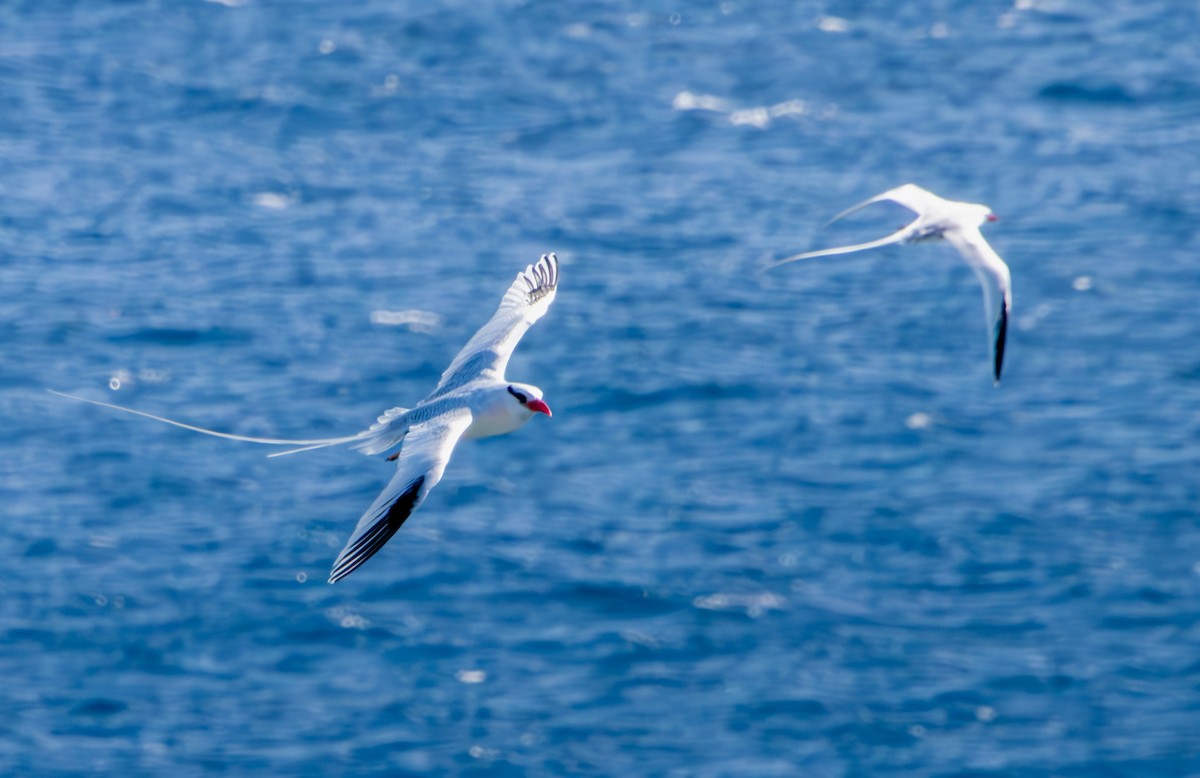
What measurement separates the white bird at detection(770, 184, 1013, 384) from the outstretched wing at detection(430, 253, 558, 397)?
8.63 feet

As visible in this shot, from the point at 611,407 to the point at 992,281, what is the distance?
63.5 ft

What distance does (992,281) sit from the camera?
14.6 m

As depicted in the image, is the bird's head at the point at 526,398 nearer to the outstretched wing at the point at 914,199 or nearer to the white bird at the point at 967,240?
the white bird at the point at 967,240

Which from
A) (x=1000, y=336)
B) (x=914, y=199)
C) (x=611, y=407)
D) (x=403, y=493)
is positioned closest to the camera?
(x=403, y=493)

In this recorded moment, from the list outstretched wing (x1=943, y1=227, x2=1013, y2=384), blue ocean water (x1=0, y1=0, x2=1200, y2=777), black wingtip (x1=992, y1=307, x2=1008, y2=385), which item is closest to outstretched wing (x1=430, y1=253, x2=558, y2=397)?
outstretched wing (x1=943, y1=227, x2=1013, y2=384)

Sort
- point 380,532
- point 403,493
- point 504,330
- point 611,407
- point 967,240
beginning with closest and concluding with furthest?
point 380,532
point 403,493
point 967,240
point 504,330
point 611,407

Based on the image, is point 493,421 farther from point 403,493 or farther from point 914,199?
point 914,199

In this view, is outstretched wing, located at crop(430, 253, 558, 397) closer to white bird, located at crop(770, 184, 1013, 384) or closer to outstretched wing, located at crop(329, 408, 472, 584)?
outstretched wing, located at crop(329, 408, 472, 584)

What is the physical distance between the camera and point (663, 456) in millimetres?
33188

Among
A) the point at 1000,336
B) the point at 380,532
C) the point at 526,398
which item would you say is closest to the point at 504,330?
the point at 526,398

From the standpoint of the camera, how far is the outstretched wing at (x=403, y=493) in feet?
40.5

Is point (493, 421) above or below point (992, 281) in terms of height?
below

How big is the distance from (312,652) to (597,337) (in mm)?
8647

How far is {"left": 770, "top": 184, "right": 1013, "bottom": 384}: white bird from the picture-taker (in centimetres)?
1423
